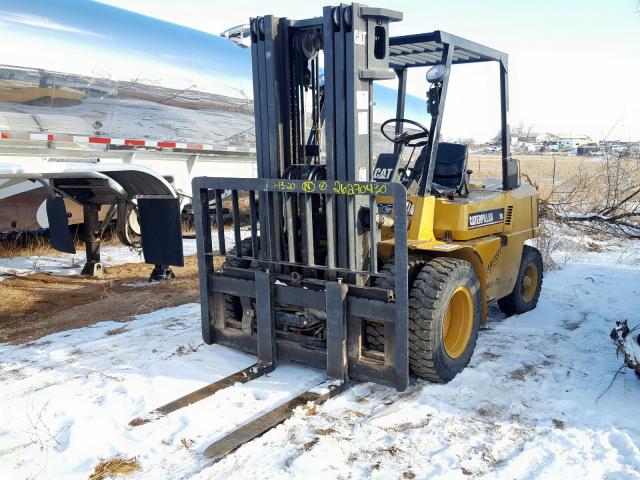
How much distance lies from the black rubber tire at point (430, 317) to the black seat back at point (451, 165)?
1220 millimetres

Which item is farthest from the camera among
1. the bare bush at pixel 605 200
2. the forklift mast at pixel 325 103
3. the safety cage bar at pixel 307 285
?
the bare bush at pixel 605 200

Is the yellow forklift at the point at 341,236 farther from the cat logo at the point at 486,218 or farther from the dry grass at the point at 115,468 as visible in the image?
the dry grass at the point at 115,468

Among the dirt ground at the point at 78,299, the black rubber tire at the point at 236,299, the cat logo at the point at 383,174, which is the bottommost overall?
the dirt ground at the point at 78,299

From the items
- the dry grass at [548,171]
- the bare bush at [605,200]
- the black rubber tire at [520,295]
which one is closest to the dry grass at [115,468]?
the black rubber tire at [520,295]

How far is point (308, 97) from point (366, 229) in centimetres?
126

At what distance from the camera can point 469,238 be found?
5117mm

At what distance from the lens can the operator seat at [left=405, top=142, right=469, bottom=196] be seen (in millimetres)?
5508

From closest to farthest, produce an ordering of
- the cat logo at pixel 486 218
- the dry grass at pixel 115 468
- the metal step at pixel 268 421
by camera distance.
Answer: the dry grass at pixel 115 468 → the metal step at pixel 268 421 → the cat logo at pixel 486 218

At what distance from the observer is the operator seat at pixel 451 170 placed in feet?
18.1

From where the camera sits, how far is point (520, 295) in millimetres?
6461

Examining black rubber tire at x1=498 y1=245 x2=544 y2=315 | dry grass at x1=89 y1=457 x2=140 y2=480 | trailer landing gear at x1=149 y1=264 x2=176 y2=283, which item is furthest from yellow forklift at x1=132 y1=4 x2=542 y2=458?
trailer landing gear at x1=149 y1=264 x2=176 y2=283

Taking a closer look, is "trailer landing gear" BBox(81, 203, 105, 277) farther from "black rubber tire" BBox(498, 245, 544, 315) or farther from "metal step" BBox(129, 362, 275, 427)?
"black rubber tire" BBox(498, 245, 544, 315)

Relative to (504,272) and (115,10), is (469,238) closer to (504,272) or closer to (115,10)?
(504,272)

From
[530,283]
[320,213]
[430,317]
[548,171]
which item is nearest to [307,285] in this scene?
[320,213]
